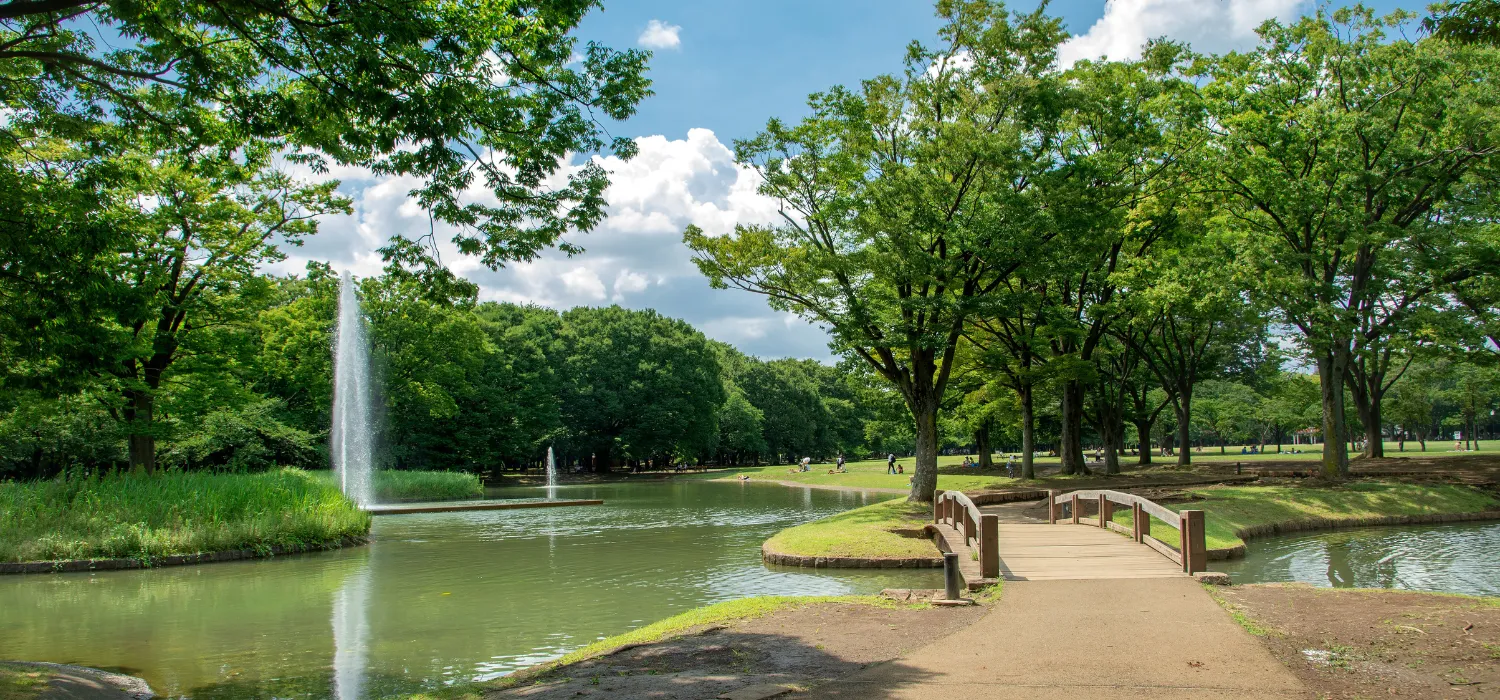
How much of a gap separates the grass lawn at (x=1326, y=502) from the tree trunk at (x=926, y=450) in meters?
4.81

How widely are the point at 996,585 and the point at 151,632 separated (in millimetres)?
10845

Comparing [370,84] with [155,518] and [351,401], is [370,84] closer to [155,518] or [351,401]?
[155,518]

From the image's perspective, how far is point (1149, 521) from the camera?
15.6m

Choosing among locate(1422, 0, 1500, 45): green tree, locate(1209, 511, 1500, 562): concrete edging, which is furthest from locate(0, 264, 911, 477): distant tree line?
locate(1209, 511, 1500, 562): concrete edging

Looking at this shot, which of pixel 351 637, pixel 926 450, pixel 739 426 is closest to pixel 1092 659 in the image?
pixel 351 637

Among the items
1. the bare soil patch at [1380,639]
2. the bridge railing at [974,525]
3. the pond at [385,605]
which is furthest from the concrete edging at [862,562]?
the bare soil patch at [1380,639]

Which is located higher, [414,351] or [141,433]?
[414,351]

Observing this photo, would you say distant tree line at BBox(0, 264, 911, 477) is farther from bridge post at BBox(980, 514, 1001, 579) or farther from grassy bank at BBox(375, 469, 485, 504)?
bridge post at BBox(980, 514, 1001, 579)

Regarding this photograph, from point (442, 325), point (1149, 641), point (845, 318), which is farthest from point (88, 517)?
point (442, 325)

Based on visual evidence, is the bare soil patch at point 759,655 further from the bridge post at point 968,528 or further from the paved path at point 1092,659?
A: the bridge post at point 968,528

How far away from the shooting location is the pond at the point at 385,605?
9.32 metres

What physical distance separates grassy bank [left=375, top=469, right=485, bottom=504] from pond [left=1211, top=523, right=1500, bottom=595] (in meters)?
31.1

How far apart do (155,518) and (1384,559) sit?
942 inches

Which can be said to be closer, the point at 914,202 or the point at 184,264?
the point at 914,202
